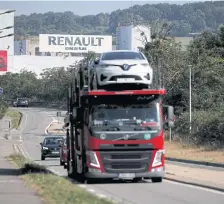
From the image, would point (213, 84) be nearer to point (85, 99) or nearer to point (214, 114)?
point (214, 114)

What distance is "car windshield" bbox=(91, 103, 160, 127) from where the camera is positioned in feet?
76.0

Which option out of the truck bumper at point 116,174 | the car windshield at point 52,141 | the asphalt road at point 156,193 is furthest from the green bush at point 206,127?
the truck bumper at point 116,174

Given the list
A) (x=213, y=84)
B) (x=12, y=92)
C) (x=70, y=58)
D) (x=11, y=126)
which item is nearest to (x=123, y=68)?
Answer: (x=213, y=84)

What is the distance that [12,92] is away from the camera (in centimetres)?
14725

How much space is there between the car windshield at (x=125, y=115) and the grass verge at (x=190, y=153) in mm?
20587

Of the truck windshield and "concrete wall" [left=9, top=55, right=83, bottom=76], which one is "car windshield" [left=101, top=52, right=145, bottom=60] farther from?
"concrete wall" [left=9, top=55, right=83, bottom=76]

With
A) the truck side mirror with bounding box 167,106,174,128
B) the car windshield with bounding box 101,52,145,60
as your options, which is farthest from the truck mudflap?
the car windshield with bounding box 101,52,145,60

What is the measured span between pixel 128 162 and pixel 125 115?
151cm

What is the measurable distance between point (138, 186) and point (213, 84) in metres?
45.6

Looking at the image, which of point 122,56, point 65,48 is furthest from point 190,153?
point 65,48

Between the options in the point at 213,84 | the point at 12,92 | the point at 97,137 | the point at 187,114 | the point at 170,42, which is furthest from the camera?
the point at 12,92

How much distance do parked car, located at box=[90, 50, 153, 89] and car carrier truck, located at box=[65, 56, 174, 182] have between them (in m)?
0.40

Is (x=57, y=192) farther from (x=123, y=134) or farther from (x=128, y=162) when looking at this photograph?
(x=128, y=162)

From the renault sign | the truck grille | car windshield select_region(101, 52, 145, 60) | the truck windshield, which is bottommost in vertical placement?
the truck grille
